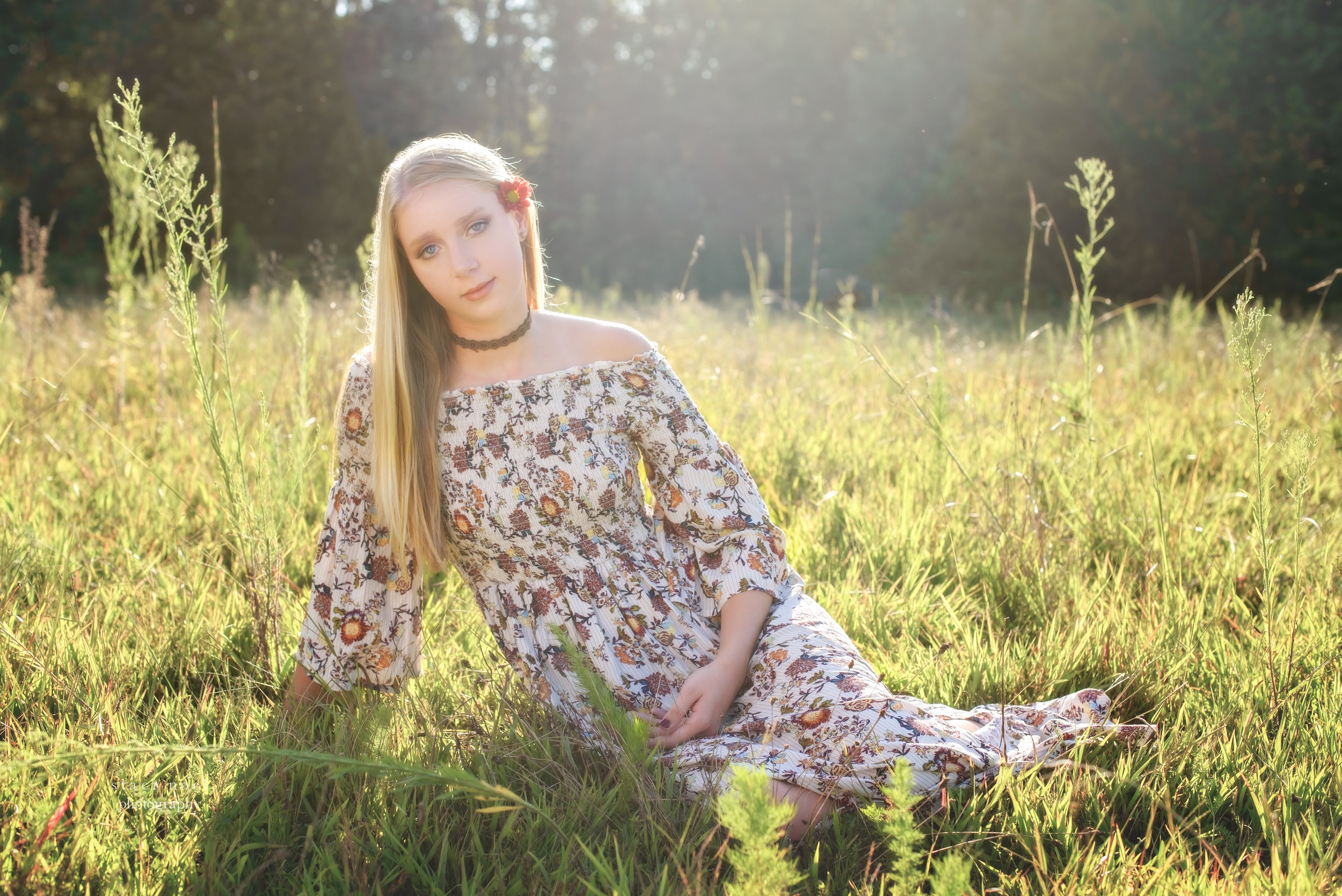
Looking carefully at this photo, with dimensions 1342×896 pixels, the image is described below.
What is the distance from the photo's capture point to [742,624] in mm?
1815

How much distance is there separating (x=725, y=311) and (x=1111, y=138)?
20.1 feet

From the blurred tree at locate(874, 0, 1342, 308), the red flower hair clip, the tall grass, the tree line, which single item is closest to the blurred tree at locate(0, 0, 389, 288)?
the tree line

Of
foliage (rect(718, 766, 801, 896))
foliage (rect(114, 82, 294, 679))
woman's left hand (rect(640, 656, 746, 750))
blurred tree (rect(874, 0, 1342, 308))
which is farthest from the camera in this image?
blurred tree (rect(874, 0, 1342, 308))

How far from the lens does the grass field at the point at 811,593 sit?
1.32 meters

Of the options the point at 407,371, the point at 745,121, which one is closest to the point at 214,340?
the point at 407,371

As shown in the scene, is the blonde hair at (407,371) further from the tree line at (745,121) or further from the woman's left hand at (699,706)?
the tree line at (745,121)

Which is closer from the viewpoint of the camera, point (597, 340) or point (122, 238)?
point (597, 340)

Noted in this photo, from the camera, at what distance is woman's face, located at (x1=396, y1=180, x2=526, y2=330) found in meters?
1.78

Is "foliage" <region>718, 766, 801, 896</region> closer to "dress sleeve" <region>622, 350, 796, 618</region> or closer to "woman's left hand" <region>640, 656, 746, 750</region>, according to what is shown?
"woman's left hand" <region>640, 656, 746, 750</region>

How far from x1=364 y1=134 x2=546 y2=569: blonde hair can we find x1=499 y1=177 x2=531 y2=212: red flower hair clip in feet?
0.06

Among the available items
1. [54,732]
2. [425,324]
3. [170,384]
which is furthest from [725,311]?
[54,732]

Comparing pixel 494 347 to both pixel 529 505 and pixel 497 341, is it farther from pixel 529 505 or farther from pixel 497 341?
pixel 529 505

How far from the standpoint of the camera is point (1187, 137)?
36.3ft

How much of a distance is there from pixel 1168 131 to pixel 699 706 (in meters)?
12.2
